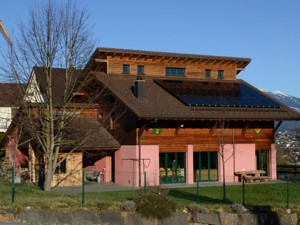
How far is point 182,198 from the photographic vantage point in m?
21.7

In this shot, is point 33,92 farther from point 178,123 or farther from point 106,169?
point 178,123

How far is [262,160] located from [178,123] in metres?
7.16

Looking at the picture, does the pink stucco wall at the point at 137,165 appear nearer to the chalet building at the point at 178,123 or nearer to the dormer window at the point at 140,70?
the chalet building at the point at 178,123

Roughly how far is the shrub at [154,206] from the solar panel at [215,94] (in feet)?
42.2

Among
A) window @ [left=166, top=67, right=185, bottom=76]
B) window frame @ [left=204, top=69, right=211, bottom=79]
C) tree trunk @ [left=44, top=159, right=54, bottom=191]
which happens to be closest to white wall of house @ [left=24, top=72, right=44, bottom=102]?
tree trunk @ [left=44, top=159, right=54, bottom=191]

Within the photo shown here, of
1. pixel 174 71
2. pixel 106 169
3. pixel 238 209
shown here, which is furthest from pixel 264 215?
pixel 174 71

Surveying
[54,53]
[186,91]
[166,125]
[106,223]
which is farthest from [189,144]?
[106,223]

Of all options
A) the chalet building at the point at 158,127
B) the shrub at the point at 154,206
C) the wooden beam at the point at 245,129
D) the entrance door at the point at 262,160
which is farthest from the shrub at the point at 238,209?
the entrance door at the point at 262,160

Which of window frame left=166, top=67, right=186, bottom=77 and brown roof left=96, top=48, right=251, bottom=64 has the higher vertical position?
brown roof left=96, top=48, right=251, bottom=64

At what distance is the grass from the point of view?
56.4ft

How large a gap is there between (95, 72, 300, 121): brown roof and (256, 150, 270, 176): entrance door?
2.83m

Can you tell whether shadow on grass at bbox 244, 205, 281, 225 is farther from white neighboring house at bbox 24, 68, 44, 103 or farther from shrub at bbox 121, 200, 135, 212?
white neighboring house at bbox 24, 68, 44, 103

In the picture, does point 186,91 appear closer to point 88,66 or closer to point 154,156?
point 154,156

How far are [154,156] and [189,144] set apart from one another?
2.32 m
